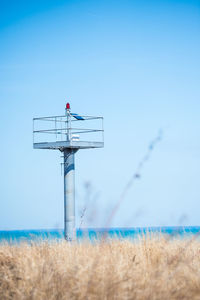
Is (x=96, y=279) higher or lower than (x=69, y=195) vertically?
lower

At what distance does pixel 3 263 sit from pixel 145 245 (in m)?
3.00

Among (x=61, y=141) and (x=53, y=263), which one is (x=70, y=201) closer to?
(x=61, y=141)

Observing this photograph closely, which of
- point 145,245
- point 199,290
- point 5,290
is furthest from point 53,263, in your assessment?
point 145,245

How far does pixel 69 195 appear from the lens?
12.7 meters

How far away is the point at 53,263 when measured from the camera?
21.1ft

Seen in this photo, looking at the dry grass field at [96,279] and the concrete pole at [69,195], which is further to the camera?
the concrete pole at [69,195]

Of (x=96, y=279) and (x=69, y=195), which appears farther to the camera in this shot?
(x=69, y=195)

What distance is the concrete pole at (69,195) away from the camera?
12.5 metres

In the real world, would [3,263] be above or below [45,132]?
below

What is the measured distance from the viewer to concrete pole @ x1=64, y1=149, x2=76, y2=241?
41.0ft

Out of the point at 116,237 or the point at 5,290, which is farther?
the point at 116,237

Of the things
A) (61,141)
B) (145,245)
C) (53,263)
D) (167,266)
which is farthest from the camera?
(61,141)

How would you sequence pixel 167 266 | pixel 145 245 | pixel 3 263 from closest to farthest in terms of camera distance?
pixel 167 266
pixel 3 263
pixel 145 245

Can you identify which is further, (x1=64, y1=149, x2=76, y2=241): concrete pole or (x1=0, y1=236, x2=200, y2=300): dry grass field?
(x1=64, y1=149, x2=76, y2=241): concrete pole
